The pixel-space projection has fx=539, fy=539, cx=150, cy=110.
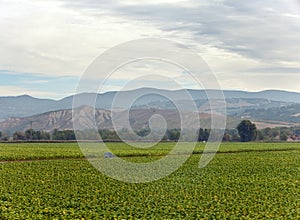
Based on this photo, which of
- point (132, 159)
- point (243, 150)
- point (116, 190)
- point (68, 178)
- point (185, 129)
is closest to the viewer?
point (116, 190)

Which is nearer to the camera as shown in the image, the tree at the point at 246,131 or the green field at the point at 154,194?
the green field at the point at 154,194

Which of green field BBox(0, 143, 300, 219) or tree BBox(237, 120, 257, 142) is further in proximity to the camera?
tree BBox(237, 120, 257, 142)

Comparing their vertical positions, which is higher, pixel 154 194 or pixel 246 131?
pixel 246 131

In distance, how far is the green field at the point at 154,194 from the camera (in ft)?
72.9

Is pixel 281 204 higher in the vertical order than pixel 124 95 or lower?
lower

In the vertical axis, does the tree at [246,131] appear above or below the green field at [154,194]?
above

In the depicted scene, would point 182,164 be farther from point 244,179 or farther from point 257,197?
point 257,197

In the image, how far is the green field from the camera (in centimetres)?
2222

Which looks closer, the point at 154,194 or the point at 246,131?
the point at 154,194

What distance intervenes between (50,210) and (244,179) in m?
16.4

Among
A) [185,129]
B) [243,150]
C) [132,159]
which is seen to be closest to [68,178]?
[132,159]

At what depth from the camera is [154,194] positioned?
2770cm

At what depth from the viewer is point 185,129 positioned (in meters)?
92.8

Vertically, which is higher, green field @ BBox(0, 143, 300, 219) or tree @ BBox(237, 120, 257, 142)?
tree @ BBox(237, 120, 257, 142)
